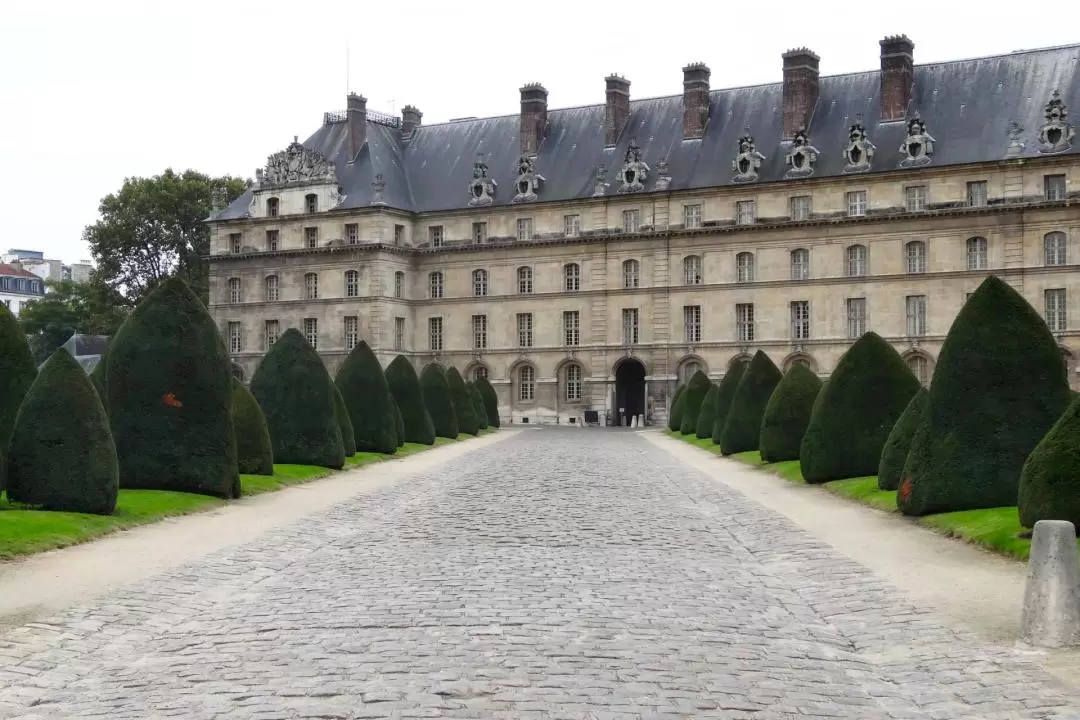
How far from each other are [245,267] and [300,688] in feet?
213

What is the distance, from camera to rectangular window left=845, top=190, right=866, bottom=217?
59.2 metres

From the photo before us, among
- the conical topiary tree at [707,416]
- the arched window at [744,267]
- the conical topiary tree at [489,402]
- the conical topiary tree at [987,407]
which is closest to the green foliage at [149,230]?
the conical topiary tree at [489,402]

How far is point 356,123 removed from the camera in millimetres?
70812

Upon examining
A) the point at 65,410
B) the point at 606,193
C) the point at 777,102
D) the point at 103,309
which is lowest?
the point at 65,410

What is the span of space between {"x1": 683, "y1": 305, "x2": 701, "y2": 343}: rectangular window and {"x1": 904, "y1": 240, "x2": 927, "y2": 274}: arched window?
10.2 m

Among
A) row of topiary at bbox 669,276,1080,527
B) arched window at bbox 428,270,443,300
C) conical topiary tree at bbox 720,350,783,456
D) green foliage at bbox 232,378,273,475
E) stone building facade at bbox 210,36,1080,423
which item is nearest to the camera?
row of topiary at bbox 669,276,1080,527

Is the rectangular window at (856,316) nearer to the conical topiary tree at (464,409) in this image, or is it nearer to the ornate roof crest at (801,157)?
the ornate roof crest at (801,157)

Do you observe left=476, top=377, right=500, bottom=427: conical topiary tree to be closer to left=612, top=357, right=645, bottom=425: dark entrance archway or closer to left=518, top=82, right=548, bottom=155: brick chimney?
left=612, top=357, right=645, bottom=425: dark entrance archway

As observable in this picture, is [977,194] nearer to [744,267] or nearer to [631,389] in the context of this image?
[744,267]

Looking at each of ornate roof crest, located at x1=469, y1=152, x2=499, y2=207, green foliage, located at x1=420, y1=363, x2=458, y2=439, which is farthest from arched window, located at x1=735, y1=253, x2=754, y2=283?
green foliage, located at x1=420, y1=363, x2=458, y2=439

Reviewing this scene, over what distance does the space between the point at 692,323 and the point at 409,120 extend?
74.8ft

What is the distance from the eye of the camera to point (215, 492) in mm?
20578

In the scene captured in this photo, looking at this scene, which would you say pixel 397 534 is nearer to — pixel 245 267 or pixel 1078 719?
pixel 1078 719

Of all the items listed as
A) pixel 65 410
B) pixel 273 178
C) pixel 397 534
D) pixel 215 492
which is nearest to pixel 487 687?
pixel 397 534
